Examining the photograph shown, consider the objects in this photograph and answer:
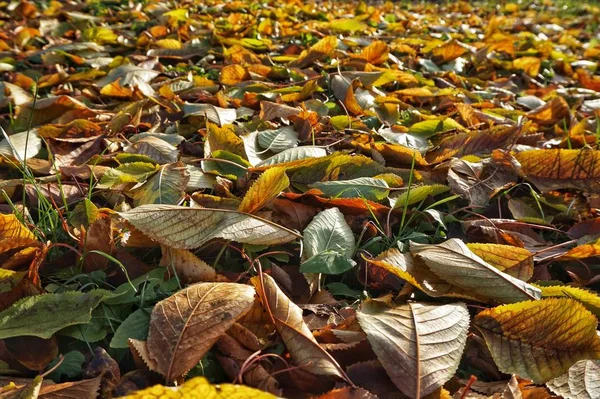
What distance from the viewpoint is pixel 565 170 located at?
1402 mm

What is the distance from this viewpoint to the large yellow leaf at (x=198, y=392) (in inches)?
21.8

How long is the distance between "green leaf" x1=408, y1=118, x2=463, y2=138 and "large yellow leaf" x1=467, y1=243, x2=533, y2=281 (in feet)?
2.04

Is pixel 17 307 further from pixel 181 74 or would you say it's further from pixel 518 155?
pixel 181 74

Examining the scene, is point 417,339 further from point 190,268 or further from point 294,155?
point 294,155

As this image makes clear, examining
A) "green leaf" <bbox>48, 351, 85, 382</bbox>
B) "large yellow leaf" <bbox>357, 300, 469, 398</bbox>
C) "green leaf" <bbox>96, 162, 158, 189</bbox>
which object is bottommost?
"green leaf" <bbox>48, 351, 85, 382</bbox>

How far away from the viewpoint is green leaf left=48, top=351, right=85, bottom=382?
34.1 inches

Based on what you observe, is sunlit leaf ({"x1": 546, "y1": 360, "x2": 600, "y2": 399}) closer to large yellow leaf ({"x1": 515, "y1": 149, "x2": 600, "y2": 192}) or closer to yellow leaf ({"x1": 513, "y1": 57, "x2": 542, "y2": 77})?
large yellow leaf ({"x1": 515, "y1": 149, "x2": 600, "y2": 192})

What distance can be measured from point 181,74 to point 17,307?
138cm

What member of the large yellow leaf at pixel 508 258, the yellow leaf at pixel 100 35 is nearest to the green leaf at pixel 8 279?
the large yellow leaf at pixel 508 258

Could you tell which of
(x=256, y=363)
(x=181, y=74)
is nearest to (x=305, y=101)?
(x=181, y=74)

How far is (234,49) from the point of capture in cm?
233

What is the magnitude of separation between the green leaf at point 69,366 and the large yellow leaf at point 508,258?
712 millimetres

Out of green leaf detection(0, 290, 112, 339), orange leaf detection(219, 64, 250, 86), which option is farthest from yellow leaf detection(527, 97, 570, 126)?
green leaf detection(0, 290, 112, 339)

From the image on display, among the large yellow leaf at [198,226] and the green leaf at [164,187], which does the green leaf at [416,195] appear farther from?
the green leaf at [164,187]
